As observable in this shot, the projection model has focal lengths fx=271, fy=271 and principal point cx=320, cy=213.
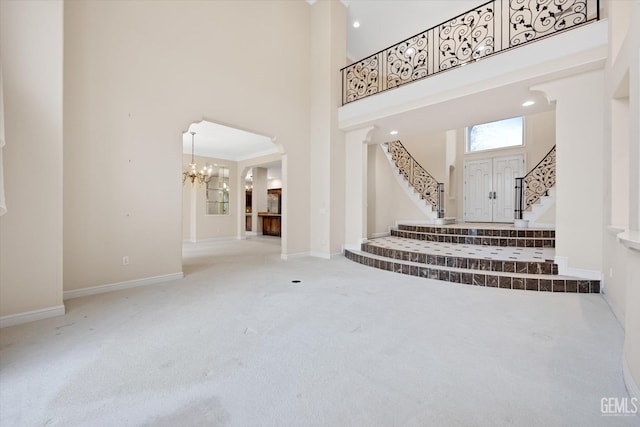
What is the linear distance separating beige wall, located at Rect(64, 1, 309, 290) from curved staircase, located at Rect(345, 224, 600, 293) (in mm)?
3672

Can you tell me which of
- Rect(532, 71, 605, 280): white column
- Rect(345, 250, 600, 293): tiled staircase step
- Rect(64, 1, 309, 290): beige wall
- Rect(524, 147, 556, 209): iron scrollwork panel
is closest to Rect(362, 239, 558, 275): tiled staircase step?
→ Rect(345, 250, 600, 293): tiled staircase step

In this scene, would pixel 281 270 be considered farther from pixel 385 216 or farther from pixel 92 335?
pixel 385 216

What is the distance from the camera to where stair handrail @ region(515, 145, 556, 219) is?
7.11 m

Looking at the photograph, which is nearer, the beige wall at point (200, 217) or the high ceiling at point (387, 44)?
the high ceiling at point (387, 44)

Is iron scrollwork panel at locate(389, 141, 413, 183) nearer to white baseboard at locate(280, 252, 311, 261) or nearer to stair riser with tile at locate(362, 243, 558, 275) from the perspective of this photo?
stair riser with tile at locate(362, 243, 558, 275)

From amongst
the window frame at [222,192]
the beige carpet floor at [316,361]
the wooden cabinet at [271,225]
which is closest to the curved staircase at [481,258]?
the beige carpet floor at [316,361]

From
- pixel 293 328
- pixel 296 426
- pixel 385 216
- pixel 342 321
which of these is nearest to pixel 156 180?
pixel 293 328

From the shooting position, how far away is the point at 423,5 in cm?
657

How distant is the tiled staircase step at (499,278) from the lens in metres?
3.51

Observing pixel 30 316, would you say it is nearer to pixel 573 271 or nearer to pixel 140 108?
pixel 140 108

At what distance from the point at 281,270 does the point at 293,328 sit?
8.09 feet

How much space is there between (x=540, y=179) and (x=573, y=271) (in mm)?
4835

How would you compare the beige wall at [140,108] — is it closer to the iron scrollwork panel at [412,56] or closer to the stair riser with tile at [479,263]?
the iron scrollwork panel at [412,56]

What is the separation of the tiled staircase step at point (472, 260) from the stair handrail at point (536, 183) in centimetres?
294
